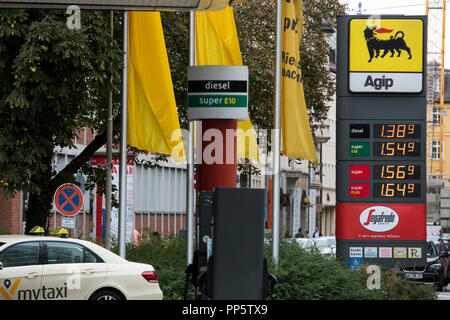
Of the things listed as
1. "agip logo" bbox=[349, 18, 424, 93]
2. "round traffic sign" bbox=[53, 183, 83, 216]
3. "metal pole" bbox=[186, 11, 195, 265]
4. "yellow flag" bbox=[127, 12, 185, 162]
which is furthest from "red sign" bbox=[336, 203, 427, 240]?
"round traffic sign" bbox=[53, 183, 83, 216]

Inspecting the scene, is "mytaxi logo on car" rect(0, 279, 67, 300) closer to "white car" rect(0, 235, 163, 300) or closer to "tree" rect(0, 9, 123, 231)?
"white car" rect(0, 235, 163, 300)

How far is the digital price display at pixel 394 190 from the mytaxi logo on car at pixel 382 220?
0.25 meters

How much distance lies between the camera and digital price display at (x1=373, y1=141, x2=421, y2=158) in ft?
67.6

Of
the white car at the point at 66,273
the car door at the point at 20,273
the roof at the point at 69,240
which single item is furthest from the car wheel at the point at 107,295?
the car door at the point at 20,273

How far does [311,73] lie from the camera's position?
105 feet

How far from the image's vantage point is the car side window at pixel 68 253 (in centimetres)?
1672

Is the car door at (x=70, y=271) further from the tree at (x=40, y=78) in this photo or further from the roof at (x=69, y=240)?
the tree at (x=40, y=78)

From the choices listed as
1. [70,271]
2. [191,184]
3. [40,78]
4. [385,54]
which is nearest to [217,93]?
[70,271]

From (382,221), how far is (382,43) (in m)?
3.15

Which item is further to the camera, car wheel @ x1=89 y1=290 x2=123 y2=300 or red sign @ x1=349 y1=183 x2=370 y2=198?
red sign @ x1=349 y1=183 x2=370 y2=198

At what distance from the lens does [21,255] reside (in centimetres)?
1648

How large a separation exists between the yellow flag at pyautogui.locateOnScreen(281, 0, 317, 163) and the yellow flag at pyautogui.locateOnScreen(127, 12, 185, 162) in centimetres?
184

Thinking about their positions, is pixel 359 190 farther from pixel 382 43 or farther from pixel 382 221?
pixel 382 43
